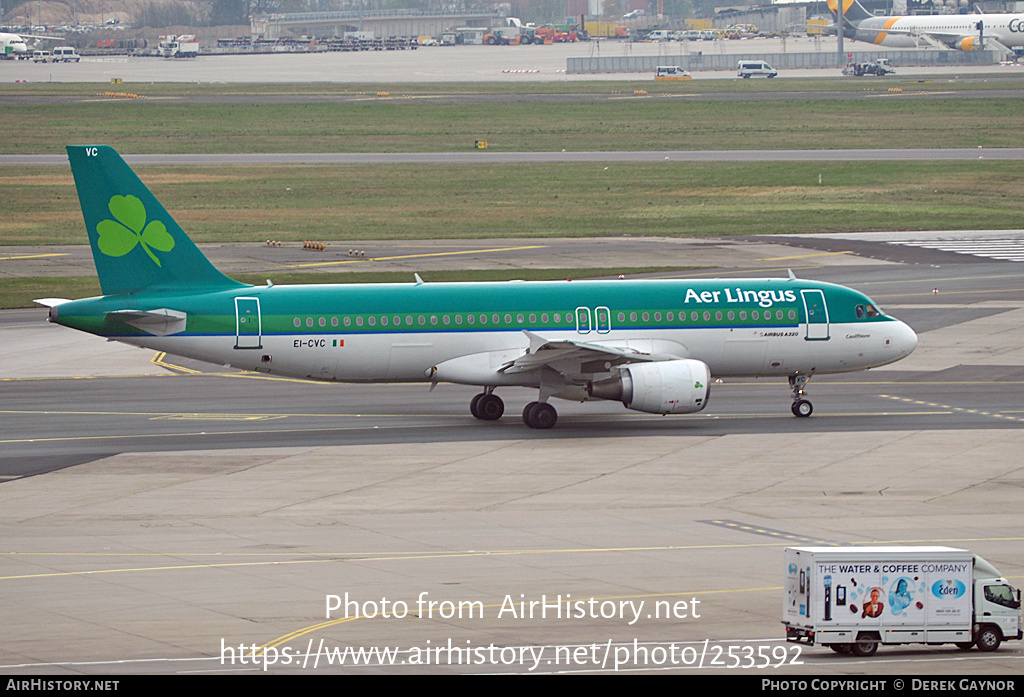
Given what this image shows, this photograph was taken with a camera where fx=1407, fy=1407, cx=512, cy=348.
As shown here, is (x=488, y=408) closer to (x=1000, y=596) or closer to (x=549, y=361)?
(x=549, y=361)

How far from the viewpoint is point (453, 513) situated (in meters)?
35.4

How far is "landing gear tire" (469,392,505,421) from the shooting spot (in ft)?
157

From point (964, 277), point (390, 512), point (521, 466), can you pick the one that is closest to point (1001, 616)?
point (390, 512)

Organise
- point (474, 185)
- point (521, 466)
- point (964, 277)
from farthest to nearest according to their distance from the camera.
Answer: point (474, 185) < point (964, 277) < point (521, 466)

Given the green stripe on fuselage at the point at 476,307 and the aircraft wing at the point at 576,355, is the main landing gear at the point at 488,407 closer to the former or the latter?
the aircraft wing at the point at 576,355

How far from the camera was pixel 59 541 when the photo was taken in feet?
107

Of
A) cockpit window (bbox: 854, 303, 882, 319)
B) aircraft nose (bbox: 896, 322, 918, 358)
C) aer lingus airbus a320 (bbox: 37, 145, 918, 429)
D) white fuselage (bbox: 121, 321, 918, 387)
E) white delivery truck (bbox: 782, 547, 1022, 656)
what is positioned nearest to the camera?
white delivery truck (bbox: 782, 547, 1022, 656)

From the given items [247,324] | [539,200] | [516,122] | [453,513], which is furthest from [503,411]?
[516,122]

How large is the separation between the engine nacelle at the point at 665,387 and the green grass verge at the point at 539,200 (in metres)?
49.0

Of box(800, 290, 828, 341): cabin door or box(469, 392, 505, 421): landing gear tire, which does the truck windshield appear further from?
box(469, 392, 505, 421): landing gear tire

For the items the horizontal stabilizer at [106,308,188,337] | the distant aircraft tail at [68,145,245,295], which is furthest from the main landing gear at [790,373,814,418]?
the horizontal stabilizer at [106,308,188,337]

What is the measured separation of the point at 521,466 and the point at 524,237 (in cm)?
5282

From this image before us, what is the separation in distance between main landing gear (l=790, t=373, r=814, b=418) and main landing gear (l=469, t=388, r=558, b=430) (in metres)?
8.25

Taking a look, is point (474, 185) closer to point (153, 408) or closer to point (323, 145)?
point (323, 145)
